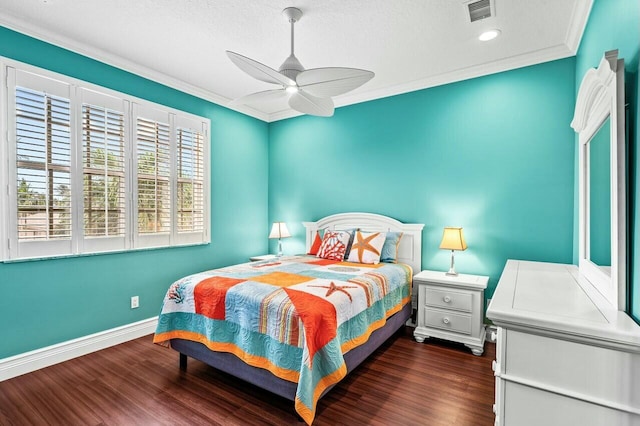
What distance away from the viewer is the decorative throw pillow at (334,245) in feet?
12.0

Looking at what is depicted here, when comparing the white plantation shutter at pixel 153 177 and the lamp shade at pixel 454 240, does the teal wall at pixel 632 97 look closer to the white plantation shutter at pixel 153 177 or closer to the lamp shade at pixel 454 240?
the lamp shade at pixel 454 240

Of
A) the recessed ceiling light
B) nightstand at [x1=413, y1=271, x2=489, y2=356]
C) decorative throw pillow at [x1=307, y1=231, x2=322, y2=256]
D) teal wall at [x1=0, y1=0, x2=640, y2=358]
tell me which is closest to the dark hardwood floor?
nightstand at [x1=413, y1=271, x2=489, y2=356]

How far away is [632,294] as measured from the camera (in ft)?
4.13

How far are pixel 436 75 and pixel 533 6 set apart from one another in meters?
1.20

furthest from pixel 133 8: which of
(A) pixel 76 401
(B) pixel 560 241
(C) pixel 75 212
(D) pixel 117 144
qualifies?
(B) pixel 560 241

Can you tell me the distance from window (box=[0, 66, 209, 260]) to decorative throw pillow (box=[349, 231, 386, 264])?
1.99 meters

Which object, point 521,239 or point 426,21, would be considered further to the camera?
point 521,239

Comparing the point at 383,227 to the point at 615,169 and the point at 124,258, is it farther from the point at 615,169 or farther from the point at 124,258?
the point at 124,258

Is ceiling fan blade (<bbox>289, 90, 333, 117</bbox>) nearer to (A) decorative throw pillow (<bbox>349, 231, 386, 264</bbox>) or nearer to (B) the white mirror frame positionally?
(A) decorative throw pillow (<bbox>349, 231, 386, 264</bbox>)

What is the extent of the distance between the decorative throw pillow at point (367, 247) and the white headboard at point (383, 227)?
27 cm

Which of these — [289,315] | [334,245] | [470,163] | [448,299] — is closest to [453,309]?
[448,299]

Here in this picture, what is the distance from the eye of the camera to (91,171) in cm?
299

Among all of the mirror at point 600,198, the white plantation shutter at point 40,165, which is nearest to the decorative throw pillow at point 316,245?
the white plantation shutter at point 40,165

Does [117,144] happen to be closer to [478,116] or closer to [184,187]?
[184,187]
